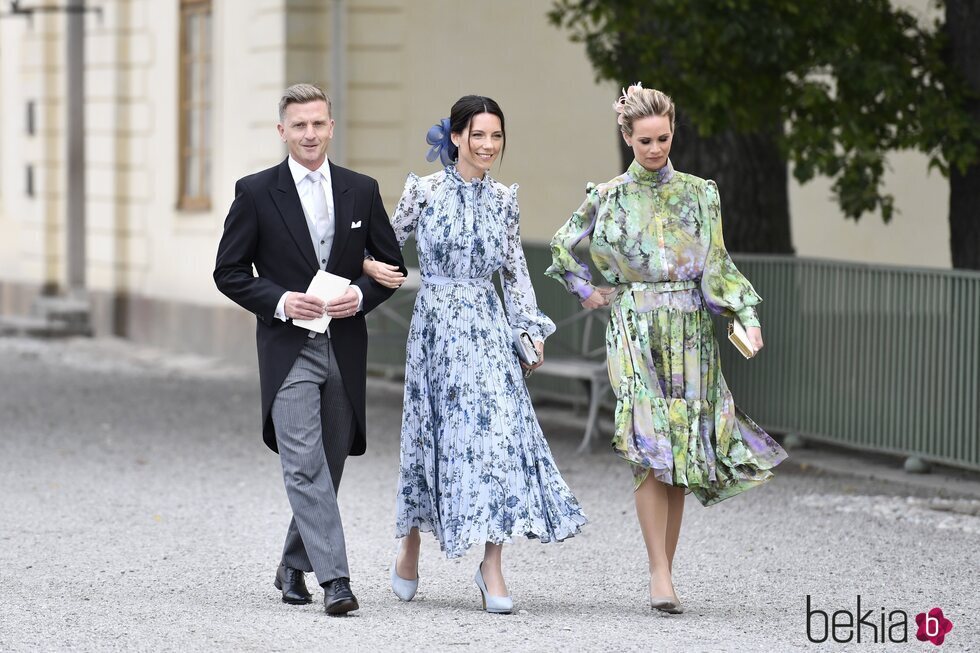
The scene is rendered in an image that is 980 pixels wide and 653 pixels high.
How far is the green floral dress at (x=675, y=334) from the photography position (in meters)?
6.23

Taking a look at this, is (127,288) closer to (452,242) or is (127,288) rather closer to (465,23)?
(465,23)

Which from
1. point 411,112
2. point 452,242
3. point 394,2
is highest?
point 394,2

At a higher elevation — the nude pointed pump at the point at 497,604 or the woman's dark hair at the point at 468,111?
the woman's dark hair at the point at 468,111

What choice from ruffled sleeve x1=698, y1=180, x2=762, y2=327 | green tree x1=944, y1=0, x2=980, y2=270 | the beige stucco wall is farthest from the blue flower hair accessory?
the beige stucco wall

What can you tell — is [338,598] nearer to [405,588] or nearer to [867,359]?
[405,588]

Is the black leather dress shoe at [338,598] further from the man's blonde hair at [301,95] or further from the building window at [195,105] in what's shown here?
the building window at [195,105]

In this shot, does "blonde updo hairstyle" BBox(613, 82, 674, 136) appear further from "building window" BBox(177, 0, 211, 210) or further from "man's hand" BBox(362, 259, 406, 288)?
"building window" BBox(177, 0, 211, 210)

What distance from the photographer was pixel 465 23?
15.8 metres

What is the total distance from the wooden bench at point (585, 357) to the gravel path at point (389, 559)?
12.2 inches

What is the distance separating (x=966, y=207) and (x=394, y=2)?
6.37m

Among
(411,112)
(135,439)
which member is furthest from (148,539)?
(411,112)

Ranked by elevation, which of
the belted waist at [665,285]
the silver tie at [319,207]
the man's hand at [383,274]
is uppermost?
the silver tie at [319,207]

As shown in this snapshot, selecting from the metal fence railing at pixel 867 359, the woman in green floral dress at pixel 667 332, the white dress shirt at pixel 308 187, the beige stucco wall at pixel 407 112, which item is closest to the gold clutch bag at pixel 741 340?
the woman in green floral dress at pixel 667 332

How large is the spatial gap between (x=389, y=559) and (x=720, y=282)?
6.48ft
